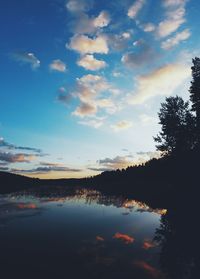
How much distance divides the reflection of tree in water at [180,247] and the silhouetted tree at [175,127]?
29.4m

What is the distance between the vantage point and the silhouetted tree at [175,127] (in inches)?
1973

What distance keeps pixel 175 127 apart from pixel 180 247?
134 feet

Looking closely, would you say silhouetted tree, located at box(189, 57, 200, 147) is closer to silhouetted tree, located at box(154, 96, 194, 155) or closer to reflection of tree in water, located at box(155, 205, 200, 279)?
silhouetted tree, located at box(154, 96, 194, 155)

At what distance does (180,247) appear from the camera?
14.3 metres

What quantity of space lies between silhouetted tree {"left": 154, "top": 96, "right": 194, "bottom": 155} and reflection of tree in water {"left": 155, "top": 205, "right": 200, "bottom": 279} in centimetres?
2937

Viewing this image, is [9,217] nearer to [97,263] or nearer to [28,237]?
[28,237]

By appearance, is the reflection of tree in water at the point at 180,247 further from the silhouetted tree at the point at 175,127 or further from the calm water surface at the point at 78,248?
the silhouetted tree at the point at 175,127

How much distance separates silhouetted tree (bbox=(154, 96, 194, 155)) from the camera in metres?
50.1

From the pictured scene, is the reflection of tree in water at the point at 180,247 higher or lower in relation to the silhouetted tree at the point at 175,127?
lower

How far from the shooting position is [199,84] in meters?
46.7

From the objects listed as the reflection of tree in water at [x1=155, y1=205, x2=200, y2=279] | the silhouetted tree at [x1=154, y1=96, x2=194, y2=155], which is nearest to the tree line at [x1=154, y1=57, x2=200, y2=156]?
the silhouetted tree at [x1=154, y1=96, x2=194, y2=155]

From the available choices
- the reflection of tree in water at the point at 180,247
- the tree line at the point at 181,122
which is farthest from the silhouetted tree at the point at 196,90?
the reflection of tree in water at the point at 180,247

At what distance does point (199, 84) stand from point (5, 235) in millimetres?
41046

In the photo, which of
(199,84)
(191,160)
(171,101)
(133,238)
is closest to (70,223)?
(133,238)
